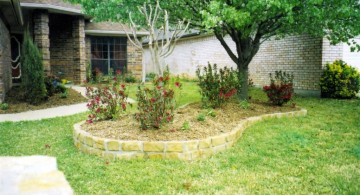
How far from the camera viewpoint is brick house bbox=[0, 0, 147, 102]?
1222 cm

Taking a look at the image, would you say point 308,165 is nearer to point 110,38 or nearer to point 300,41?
point 300,41

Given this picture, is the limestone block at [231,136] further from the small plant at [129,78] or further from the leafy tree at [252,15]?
the small plant at [129,78]

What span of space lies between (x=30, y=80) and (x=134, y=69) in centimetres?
897

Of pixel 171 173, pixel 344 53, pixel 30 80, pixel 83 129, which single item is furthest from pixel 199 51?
pixel 171 173

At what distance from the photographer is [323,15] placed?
727 centimetres

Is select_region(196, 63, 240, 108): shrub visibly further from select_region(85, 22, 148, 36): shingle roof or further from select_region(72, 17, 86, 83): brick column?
select_region(85, 22, 148, 36): shingle roof

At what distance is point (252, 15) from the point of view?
719 centimetres

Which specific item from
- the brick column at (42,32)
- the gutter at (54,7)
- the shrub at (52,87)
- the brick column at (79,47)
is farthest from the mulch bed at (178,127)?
the brick column at (79,47)

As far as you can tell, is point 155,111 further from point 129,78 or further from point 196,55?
point 196,55

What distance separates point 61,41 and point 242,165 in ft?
43.7

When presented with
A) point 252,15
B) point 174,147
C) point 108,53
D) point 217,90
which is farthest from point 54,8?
point 174,147

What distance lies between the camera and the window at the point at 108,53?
1781cm

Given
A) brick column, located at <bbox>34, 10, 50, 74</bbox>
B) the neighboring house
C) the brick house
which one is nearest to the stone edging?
the brick house

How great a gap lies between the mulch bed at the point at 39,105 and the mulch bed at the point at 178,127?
164 inches
